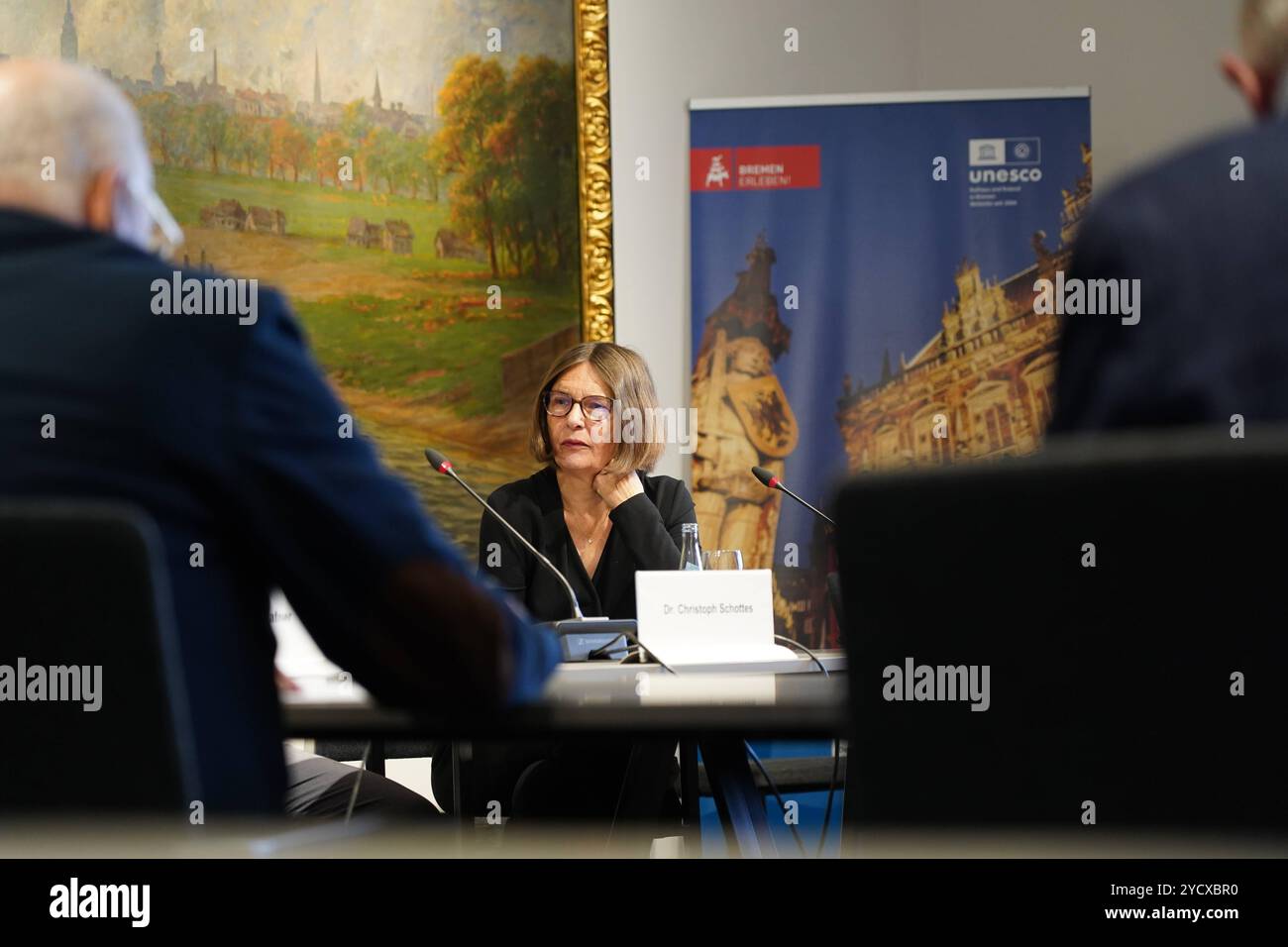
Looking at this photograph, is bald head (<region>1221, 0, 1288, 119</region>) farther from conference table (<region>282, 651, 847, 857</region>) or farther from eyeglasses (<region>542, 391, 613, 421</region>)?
eyeglasses (<region>542, 391, 613, 421</region>)

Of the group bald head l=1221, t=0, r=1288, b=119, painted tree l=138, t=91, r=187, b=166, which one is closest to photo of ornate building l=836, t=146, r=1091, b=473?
painted tree l=138, t=91, r=187, b=166

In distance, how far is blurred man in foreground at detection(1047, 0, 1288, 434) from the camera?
0.80 meters

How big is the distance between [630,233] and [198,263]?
1.57 m

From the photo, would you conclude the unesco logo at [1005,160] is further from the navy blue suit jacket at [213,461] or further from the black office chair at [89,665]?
the black office chair at [89,665]

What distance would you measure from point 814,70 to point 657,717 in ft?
13.0

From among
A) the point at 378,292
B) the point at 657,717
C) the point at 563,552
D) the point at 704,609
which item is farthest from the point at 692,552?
the point at 378,292

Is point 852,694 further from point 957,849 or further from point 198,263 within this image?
point 198,263

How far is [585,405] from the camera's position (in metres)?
3.27

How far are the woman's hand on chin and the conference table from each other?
148cm

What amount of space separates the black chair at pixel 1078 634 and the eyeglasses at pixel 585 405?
2.43 m

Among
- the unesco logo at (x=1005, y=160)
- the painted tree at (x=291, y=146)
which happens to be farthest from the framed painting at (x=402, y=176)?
the unesco logo at (x=1005, y=160)

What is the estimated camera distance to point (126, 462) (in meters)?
1.03

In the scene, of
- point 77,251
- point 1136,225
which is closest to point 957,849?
point 1136,225

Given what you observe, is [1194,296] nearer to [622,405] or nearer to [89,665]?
[89,665]
